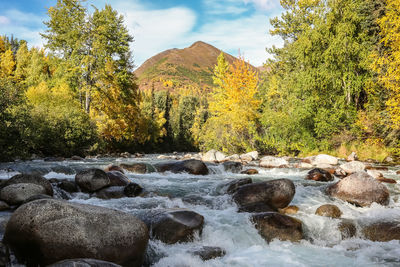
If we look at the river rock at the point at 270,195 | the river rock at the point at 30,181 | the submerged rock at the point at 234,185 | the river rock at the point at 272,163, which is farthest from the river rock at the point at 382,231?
the river rock at the point at 272,163

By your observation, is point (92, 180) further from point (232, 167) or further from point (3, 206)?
point (232, 167)

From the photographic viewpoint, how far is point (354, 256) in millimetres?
5020

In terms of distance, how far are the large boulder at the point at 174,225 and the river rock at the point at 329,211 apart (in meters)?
3.19

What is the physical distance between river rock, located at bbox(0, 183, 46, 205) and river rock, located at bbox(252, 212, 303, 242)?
551cm

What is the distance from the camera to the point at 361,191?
7836mm

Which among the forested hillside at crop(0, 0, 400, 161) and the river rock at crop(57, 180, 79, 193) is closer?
the river rock at crop(57, 180, 79, 193)

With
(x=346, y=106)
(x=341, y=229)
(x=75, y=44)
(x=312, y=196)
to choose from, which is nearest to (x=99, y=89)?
(x=75, y=44)

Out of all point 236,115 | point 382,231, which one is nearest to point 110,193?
point 382,231

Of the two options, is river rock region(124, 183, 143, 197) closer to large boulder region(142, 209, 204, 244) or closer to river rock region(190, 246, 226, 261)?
large boulder region(142, 209, 204, 244)

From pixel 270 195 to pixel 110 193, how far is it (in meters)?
4.73

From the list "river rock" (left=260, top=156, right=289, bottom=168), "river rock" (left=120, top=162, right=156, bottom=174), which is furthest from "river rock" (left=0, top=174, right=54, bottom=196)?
"river rock" (left=260, top=156, right=289, bottom=168)

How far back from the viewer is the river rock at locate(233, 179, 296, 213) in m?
7.09

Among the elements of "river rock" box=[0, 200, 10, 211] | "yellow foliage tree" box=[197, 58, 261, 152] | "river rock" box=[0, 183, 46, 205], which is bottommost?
"river rock" box=[0, 200, 10, 211]

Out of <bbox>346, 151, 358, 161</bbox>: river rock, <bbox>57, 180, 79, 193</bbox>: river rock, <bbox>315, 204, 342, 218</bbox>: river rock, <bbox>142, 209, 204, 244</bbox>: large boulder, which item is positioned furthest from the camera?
<bbox>346, 151, 358, 161</bbox>: river rock
